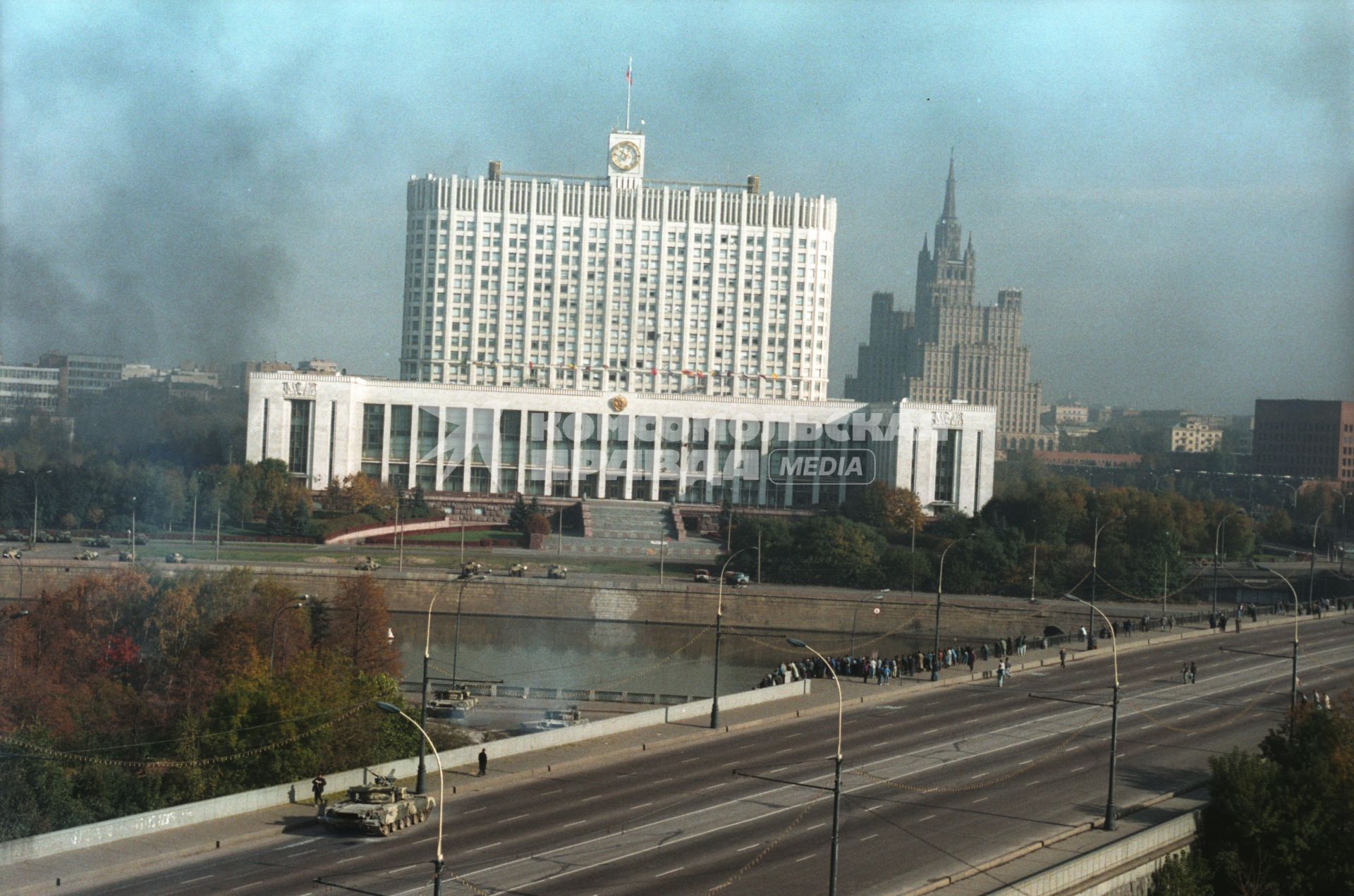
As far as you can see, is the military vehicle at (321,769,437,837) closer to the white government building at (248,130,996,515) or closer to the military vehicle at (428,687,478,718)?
the military vehicle at (428,687,478,718)

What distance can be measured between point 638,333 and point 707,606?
59.8m

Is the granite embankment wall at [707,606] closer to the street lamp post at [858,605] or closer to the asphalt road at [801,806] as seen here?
the street lamp post at [858,605]

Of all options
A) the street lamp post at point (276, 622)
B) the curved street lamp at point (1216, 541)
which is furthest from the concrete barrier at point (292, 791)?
the curved street lamp at point (1216, 541)

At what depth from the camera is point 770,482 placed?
123 metres

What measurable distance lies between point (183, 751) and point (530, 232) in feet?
332

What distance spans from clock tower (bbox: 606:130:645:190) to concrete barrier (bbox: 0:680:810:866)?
308ft

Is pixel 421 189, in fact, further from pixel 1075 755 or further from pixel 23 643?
pixel 1075 755

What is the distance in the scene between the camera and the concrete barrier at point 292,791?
2962 centimetres

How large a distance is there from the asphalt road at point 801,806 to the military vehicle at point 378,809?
0.45 metres

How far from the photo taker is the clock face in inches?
5458

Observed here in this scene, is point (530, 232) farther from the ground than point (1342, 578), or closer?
farther from the ground

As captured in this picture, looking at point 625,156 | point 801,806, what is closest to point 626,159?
point 625,156

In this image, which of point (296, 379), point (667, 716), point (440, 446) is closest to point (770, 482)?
point (440, 446)

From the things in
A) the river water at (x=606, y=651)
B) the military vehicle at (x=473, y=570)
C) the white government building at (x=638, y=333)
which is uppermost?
the white government building at (x=638, y=333)
